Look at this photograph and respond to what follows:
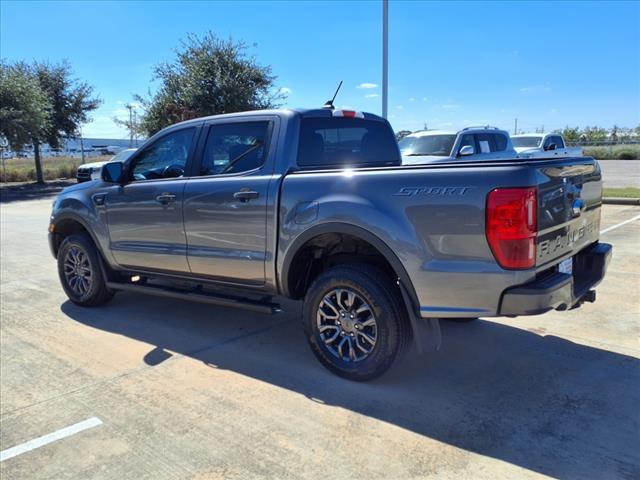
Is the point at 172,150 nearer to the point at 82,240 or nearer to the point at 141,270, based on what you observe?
the point at 141,270

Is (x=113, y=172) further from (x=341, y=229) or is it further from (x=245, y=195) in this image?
(x=341, y=229)

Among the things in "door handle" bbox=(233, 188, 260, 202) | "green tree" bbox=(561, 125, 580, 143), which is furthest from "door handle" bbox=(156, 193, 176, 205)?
"green tree" bbox=(561, 125, 580, 143)

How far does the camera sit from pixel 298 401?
3.62 metres

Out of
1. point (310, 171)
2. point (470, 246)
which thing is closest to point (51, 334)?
point (310, 171)

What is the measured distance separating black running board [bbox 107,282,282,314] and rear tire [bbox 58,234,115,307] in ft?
0.84

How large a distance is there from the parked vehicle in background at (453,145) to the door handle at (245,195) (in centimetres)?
751

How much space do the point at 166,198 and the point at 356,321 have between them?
2154 mm

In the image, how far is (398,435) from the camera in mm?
3143

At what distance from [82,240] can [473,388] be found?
4.30 metres

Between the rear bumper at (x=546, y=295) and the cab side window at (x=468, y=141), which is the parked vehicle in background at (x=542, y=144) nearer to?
the cab side window at (x=468, y=141)

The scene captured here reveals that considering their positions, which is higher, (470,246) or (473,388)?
(470,246)

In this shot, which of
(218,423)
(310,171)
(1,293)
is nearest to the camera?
(218,423)

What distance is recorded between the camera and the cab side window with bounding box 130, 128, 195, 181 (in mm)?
4957

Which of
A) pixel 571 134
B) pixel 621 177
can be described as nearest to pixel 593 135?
pixel 571 134
